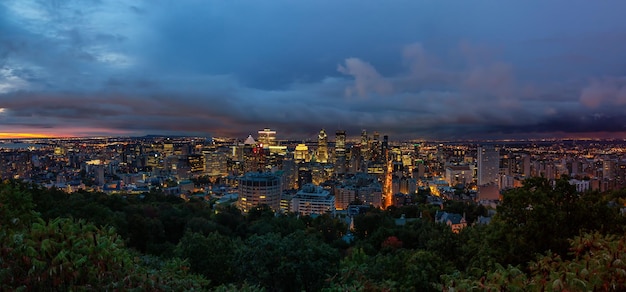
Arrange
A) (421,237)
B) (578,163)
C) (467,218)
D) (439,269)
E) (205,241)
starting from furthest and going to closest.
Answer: (578,163), (467,218), (421,237), (205,241), (439,269)

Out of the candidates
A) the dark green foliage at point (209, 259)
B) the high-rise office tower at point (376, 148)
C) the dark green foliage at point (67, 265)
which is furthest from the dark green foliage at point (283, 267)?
the high-rise office tower at point (376, 148)

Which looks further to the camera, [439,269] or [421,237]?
[421,237]

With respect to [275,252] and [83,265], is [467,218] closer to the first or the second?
[275,252]

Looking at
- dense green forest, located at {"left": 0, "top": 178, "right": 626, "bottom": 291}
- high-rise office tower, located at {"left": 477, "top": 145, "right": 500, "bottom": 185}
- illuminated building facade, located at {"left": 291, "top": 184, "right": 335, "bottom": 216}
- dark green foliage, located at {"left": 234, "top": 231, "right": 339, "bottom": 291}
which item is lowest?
illuminated building facade, located at {"left": 291, "top": 184, "right": 335, "bottom": 216}

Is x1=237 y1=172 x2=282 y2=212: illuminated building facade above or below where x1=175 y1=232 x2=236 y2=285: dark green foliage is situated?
below

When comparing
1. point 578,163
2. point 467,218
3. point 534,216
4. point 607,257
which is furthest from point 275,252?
point 578,163

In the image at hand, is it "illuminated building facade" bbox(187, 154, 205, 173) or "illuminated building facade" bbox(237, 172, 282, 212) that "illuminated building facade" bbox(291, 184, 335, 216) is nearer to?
"illuminated building facade" bbox(237, 172, 282, 212)

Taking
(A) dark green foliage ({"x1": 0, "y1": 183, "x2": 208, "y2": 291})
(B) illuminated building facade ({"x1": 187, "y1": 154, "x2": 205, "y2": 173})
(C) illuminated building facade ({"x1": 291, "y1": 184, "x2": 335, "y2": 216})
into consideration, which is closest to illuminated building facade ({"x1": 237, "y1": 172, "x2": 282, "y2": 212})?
(C) illuminated building facade ({"x1": 291, "y1": 184, "x2": 335, "y2": 216})
